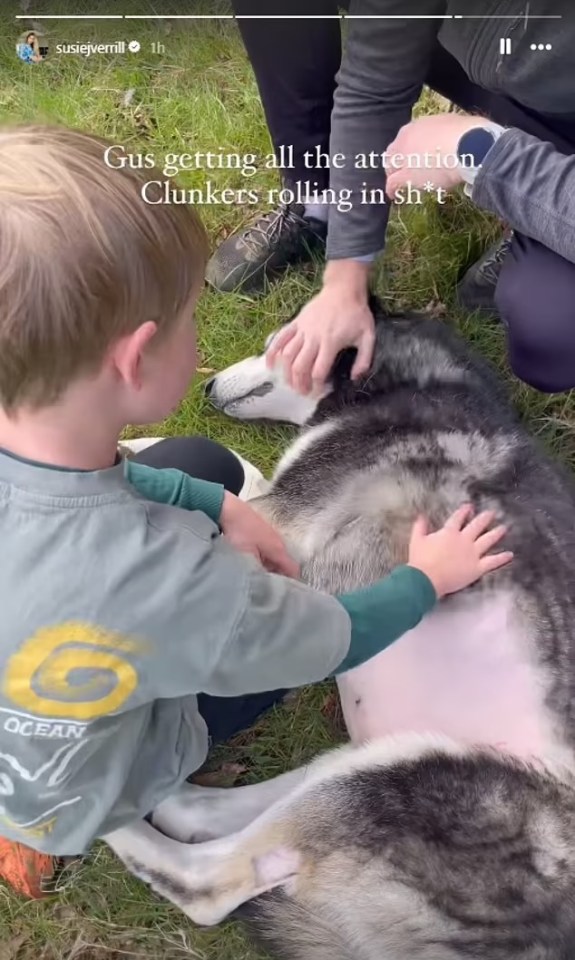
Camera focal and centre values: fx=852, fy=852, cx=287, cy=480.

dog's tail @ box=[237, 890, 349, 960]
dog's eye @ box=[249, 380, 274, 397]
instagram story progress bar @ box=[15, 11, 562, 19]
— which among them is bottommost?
dog's tail @ box=[237, 890, 349, 960]

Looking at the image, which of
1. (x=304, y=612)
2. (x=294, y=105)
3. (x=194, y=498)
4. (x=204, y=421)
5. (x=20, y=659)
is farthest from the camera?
(x=204, y=421)

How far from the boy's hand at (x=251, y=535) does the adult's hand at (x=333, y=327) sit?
0.64 meters

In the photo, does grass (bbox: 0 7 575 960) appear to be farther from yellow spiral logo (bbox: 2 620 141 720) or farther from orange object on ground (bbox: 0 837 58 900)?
yellow spiral logo (bbox: 2 620 141 720)

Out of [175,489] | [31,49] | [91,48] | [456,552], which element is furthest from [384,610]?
[31,49]

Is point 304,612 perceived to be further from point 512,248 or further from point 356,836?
point 512,248

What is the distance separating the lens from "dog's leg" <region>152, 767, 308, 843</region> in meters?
2.18

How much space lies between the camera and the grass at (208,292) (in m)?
2.32

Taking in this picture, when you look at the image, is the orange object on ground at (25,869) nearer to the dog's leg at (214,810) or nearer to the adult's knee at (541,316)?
the dog's leg at (214,810)

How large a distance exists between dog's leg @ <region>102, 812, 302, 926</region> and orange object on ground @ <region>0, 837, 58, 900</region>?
31 cm

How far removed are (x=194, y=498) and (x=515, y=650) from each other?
86 cm

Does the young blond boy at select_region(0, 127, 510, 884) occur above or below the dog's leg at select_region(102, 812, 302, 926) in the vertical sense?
above

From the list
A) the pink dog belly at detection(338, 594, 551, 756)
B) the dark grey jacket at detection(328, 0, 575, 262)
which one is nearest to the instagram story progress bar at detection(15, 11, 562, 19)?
the dark grey jacket at detection(328, 0, 575, 262)

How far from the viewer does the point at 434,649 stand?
212 cm

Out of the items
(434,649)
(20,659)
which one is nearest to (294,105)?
(434,649)
